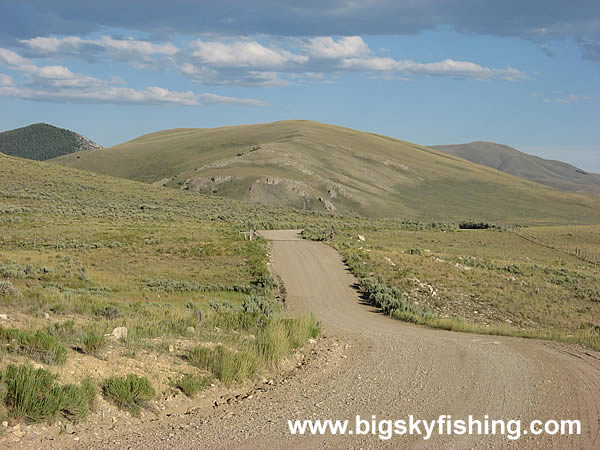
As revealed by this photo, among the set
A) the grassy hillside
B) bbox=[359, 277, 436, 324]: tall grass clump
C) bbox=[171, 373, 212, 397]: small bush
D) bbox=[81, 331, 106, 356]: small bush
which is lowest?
bbox=[359, 277, 436, 324]: tall grass clump

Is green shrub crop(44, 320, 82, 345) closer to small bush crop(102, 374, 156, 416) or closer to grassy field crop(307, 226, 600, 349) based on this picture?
small bush crop(102, 374, 156, 416)

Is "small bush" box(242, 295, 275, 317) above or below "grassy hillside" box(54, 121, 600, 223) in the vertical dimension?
below

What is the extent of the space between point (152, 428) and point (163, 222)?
52.6 metres

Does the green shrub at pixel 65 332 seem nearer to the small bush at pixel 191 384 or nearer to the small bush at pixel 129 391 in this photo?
the small bush at pixel 129 391

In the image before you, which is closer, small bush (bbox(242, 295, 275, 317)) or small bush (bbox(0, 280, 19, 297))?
small bush (bbox(0, 280, 19, 297))

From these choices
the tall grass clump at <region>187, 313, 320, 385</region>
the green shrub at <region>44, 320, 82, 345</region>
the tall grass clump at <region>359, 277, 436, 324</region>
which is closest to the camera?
the tall grass clump at <region>187, 313, 320, 385</region>

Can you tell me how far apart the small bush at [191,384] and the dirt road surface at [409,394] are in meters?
0.51

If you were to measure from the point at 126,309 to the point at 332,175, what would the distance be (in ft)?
378

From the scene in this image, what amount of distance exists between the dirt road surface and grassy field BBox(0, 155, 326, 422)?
89 cm

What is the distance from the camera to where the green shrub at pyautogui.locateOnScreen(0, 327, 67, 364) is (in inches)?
354

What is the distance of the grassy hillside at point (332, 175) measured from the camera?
11425 cm

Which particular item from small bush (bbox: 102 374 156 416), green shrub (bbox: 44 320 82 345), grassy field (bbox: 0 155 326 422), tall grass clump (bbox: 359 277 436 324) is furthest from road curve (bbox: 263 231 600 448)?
green shrub (bbox: 44 320 82 345)

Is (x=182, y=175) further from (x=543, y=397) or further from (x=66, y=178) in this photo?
(x=543, y=397)

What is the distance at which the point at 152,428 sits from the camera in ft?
25.6
